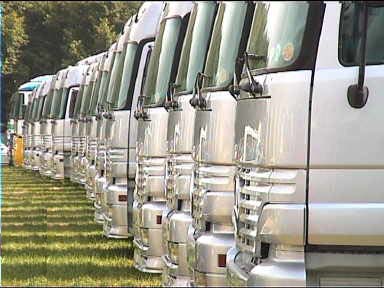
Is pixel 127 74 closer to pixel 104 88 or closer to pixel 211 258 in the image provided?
pixel 104 88

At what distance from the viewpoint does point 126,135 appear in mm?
10422

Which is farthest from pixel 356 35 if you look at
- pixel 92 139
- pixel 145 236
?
pixel 92 139

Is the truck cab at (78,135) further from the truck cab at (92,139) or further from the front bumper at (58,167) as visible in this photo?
the front bumper at (58,167)

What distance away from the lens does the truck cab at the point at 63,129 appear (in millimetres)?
12117

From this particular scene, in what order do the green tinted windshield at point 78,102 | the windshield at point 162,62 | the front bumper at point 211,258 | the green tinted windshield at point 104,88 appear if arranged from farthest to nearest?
the green tinted windshield at point 78,102 < the green tinted windshield at point 104,88 < the windshield at point 162,62 < the front bumper at point 211,258

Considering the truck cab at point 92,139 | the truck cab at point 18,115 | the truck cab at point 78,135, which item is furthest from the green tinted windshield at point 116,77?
the truck cab at point 18,115

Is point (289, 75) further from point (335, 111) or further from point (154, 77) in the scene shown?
point (154, 77)

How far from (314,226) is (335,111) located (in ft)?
1.86

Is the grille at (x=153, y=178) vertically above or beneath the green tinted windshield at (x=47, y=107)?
beneath

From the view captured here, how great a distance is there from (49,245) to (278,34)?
147 inches

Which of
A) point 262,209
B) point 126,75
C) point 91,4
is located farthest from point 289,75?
point 126,75

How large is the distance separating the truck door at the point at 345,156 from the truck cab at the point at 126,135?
5301 millimetres

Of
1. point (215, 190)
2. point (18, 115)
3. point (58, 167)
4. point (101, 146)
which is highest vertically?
point (18, 115)

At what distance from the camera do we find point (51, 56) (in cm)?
650
